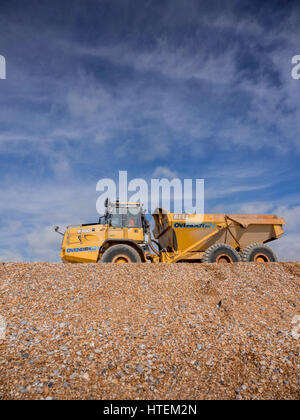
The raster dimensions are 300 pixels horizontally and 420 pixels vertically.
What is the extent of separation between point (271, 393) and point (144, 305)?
3.29 m

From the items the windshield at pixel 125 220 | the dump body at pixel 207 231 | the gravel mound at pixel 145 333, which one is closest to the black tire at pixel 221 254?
the dump body at pixel 207 231

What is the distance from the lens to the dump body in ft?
37.5

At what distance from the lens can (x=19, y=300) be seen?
6.32 metres

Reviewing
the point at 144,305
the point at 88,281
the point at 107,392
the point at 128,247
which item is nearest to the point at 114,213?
the point at 128,247

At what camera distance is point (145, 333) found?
519 centimetres

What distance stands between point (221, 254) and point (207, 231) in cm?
121

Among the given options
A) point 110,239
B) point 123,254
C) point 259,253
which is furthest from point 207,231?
point 110,239

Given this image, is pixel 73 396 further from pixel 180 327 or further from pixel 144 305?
pixel 144 305

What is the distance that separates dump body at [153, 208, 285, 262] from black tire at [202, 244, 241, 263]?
0.55m

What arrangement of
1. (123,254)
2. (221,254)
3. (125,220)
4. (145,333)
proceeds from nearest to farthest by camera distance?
(145,333), (123,254), (125,220), (221,254)

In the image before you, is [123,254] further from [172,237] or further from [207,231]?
[207,231]

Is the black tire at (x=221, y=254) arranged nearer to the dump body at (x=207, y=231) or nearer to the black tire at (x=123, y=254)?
the dump body at (x=207, y=231)

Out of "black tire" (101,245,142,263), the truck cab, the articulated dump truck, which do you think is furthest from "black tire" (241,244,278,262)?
"black tire" (101,245,142,263)

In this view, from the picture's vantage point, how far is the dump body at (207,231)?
1143 cm
